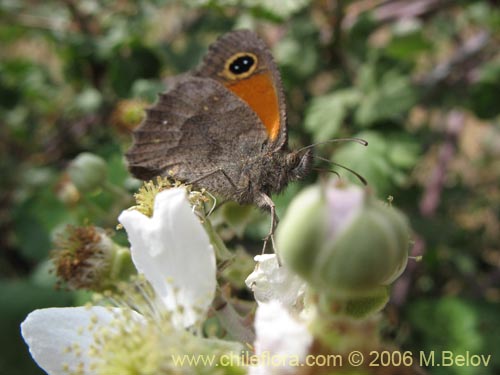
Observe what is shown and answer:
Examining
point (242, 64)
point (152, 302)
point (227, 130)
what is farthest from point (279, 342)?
point (242, 64)

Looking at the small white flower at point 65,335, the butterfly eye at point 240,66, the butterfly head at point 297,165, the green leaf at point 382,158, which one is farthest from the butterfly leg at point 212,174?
the green leaf at point 382,158

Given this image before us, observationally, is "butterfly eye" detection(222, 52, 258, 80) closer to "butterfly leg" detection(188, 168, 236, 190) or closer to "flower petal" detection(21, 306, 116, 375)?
"butterfly leg" detection(188, 168, 236, 190)

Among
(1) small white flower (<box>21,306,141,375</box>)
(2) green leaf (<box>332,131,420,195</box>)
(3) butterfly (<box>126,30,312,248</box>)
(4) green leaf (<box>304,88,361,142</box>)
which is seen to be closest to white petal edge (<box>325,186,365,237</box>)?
(1) small white flower (<box>21,306,141,375</box>)

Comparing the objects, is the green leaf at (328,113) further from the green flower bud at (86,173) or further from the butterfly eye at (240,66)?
the green flower bud at (86,173)

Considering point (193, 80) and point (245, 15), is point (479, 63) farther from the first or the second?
point (193, 80)


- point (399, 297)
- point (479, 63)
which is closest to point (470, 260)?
point (399, 297)
